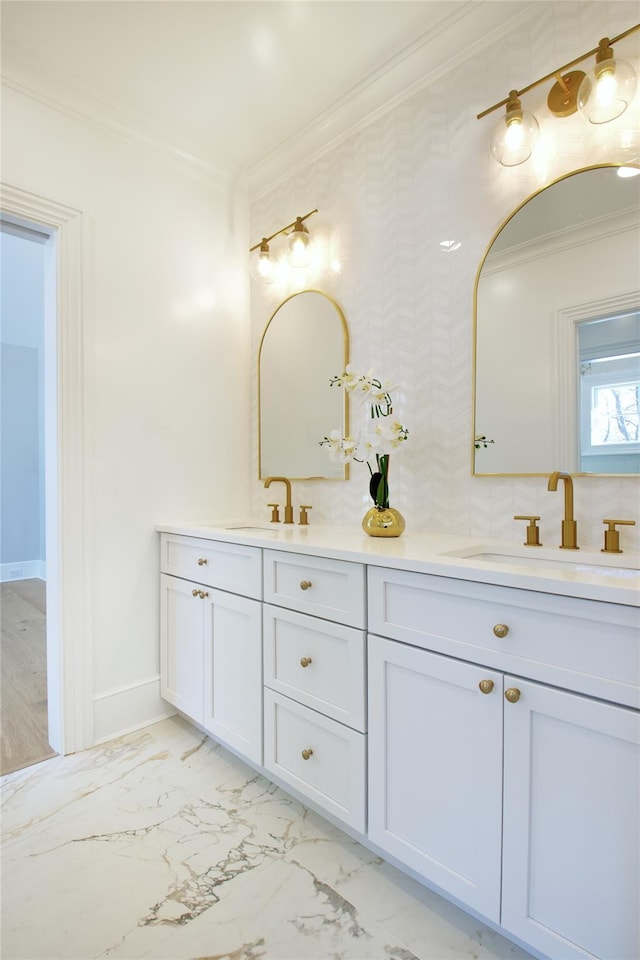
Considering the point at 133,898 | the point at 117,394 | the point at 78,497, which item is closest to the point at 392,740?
the point at 133,898

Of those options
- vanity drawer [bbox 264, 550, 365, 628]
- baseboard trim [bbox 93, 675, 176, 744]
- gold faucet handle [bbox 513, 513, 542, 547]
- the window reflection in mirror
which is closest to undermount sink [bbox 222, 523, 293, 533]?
vanity drawer [bbox 264, 550, 365, 628]

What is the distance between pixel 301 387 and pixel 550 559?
4.45ft

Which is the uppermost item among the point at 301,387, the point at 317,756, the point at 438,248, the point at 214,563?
the point at 438,248

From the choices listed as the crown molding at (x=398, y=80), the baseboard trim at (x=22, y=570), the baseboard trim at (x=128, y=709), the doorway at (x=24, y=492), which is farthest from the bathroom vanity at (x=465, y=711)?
the baseboard trim at (x=22, y=570)

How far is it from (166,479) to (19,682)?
1335 millimetres

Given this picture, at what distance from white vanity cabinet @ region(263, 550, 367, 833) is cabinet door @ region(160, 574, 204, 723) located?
0.46 meters

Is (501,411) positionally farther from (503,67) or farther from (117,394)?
(117,394)

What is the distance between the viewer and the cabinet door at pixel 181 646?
76.4 inches

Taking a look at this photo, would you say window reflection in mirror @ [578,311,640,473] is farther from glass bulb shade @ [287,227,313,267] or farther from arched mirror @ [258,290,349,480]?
glass bulb shade @ [287,227,313,267]

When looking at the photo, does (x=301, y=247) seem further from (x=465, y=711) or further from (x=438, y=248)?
(x=465, y=711)

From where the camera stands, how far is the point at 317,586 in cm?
143

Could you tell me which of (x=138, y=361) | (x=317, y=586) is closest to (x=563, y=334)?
(x=317, y=586)

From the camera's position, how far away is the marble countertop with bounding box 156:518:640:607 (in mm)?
921

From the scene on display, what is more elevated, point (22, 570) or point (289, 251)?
point (289, 251)
